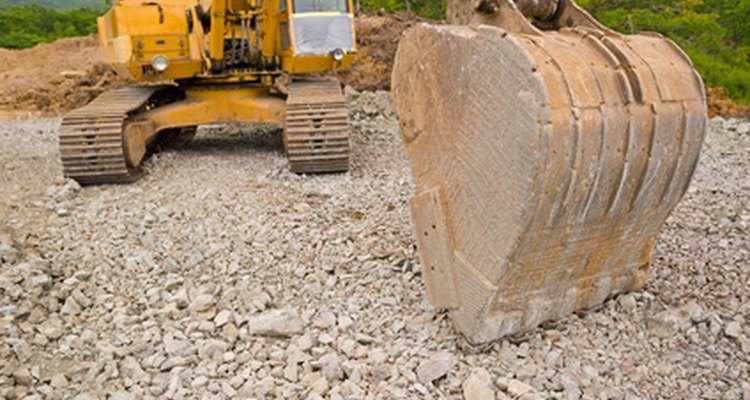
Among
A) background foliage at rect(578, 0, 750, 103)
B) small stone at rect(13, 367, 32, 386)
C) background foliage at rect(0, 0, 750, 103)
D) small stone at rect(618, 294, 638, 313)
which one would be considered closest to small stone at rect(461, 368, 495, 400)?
small stone at rect(618, 294, 638, 313)

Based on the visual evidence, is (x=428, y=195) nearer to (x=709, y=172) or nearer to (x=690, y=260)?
(x=690, y=260)

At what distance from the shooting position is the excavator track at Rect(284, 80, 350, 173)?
556 centimetres

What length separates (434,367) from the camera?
243 centimetres

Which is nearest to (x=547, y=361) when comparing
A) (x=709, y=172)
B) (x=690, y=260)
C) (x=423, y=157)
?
(x=423, y=157)

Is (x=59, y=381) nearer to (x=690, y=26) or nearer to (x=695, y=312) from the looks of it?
(x=695, y=312)

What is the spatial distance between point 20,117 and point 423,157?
380 inches

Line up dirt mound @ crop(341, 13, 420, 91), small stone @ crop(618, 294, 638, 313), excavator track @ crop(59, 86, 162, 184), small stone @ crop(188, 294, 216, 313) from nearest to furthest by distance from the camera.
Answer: small stone @ crop(618, 294, 638, 313) < small stone @ crop(188, 294, 216, 313) < excavator track @ crop(59, 86, 162, 184) < dirt mound @ crop(341, 13, 420, 91)

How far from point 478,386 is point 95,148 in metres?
4.26

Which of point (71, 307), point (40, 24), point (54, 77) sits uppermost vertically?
point (71, 307)

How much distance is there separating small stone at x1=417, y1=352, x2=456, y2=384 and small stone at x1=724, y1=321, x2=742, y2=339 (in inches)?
42.6

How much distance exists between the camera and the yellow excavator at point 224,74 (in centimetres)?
559

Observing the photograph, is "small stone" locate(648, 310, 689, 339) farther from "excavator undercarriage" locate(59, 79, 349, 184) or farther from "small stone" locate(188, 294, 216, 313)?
"excavator undercarriage" locate(59, 79, 349, 184)

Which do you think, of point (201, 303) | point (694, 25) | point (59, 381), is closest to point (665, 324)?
point (201, 303)

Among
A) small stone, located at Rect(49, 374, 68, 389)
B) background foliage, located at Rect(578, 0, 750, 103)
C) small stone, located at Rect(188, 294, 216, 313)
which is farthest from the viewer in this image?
background foliage, located at Rect(578, 0, 750, 103)
